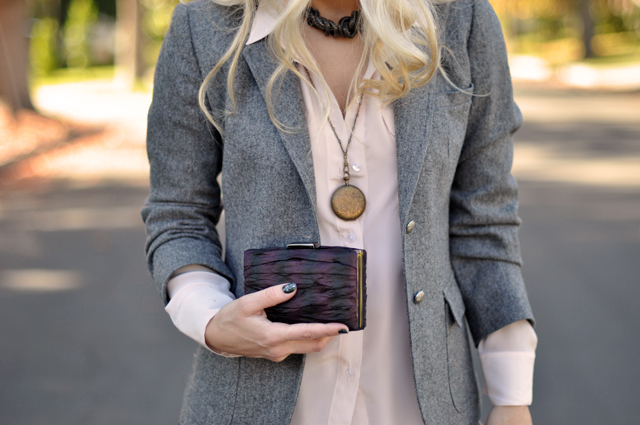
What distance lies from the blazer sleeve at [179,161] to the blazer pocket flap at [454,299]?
1.72 feet

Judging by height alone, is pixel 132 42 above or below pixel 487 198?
above

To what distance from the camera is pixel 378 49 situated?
1.45 meters

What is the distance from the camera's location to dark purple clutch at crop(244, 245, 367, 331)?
1.25 meters

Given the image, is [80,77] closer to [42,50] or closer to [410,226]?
[42,50]

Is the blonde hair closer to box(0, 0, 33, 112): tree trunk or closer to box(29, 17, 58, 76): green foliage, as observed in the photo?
box(0, 0, 33, 112): tree trunk

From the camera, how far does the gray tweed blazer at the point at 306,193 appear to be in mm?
1414

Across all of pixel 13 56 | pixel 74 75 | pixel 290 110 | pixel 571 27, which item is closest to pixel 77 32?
pixel 74 75

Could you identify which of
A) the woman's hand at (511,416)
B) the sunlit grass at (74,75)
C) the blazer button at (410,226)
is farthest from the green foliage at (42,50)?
the woman's hand at (511,416)

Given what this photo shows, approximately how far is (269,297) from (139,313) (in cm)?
392

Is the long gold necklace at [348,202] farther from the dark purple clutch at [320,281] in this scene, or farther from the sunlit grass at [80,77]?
the sunlit grass at [80,77]

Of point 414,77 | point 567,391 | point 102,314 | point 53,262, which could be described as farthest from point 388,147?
point 53,262

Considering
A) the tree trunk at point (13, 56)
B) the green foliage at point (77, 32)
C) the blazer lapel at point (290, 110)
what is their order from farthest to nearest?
the green foliage at point (77, 32)
the tree trunk at point (13, 56)
the blazer lapel at point (290, 110)

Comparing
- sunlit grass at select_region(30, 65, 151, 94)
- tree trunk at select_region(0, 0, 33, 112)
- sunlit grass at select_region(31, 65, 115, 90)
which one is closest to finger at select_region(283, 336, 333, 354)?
tree trunk at select_region(0, 0, 33, 112)

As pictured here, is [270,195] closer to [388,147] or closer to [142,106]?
[388,147]
